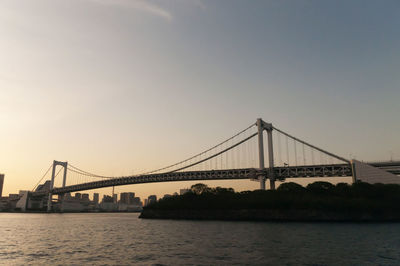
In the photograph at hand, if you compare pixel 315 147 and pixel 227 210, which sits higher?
pixel 315 147

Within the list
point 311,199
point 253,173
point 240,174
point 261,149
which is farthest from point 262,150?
point 311,199

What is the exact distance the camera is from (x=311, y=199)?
7638 cm

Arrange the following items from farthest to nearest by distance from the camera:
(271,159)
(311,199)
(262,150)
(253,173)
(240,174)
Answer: (240,174) → (262,150) → (253,173) → (271,159) → (311,199)

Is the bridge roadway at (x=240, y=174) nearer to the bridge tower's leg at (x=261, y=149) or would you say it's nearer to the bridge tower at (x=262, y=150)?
the bridge tower's leg at (x=261, y=149)

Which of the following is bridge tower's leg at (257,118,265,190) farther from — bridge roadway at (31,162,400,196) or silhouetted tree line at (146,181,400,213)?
silhouetted tree line at (146,181,400,213)

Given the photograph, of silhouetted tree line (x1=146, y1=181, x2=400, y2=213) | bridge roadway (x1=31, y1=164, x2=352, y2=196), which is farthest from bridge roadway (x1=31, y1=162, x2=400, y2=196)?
silhouetted tree line (x1=146, y1=181, x2=400, y2=213)

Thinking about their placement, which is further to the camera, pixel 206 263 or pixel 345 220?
pixel 345 220

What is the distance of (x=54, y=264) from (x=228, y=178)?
82241mm

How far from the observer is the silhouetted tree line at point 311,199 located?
74.4 metres

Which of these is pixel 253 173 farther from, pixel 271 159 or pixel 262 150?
pixel 262 150

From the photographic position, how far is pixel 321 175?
91188 millimetres

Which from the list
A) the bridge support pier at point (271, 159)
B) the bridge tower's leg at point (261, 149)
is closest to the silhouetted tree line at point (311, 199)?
the bridge support pier at point (271, 159)

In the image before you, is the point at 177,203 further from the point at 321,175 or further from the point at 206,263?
the point at 206,263

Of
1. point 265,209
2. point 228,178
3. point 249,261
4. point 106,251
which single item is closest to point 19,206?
point 228,178
